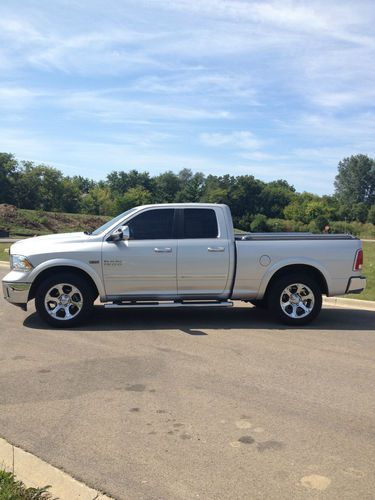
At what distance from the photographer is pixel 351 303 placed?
981 cm

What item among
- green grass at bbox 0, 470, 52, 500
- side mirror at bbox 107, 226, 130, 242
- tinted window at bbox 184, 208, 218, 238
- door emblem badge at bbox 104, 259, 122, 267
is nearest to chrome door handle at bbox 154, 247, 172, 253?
tinted window at bbox 184, 208, 218, 238

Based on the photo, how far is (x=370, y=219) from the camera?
109m

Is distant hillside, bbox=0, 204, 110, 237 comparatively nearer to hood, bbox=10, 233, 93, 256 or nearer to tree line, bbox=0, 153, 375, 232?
tree line, bbox=0, 153, 375, 232

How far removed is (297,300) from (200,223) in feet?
6.35

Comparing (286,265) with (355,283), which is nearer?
(286,265)

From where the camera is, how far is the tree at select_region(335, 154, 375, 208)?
14262 cm

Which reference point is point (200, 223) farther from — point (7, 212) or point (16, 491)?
point (7, 212)

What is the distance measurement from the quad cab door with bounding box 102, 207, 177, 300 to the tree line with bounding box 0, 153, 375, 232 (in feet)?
141

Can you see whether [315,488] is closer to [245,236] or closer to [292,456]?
[292,456]

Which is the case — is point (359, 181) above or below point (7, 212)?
above

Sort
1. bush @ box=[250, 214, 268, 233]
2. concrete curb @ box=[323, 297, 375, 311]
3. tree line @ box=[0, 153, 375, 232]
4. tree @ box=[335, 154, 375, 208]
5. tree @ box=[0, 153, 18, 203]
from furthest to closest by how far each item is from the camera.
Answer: tree @ box=[335, 154, 375, 208] → tree @ box=[0, 153, 18, 203] → tree line @ box=[0, 153, 375, 232] → bush @ box=[250, 214, 268, 233] → concrete curb @ box=[323, 297, 375, 311]

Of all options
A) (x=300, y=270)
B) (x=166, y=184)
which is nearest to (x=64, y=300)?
(x=300, y=270)

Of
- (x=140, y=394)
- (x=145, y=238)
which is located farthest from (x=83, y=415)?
(x=145, y=238)

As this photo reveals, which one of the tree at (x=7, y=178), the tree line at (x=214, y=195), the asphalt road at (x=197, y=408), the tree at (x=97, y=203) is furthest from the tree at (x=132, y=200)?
the asphalt road at (x=197, y=408)
